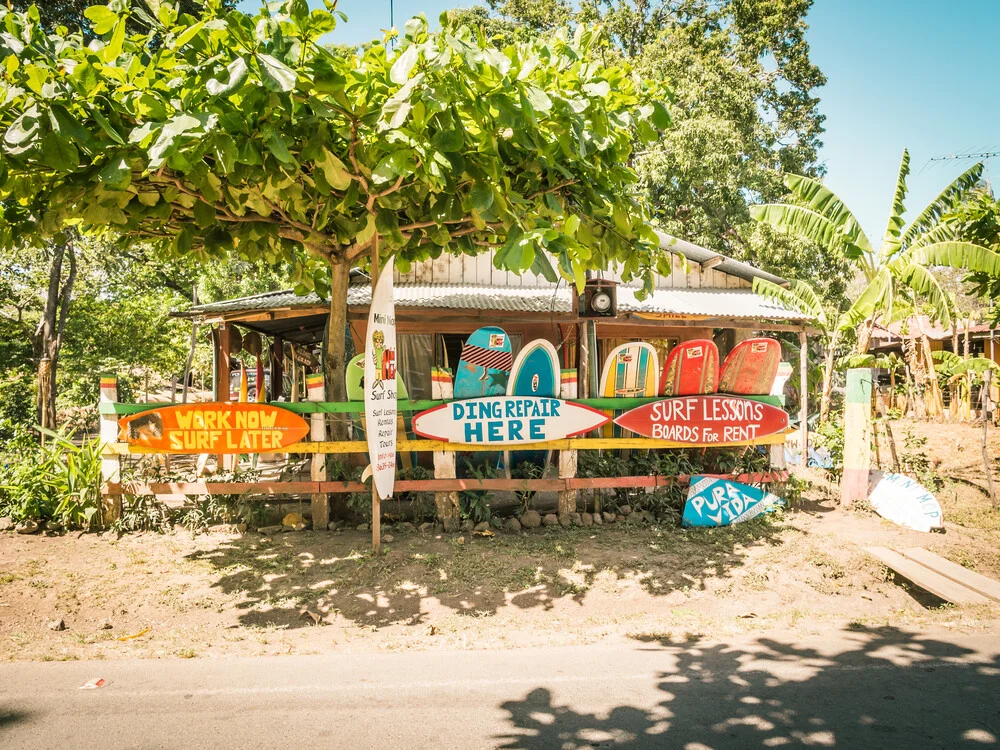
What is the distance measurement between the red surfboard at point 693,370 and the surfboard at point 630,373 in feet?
0.78

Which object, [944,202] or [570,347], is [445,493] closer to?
[570,347]

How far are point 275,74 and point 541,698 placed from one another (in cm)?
373

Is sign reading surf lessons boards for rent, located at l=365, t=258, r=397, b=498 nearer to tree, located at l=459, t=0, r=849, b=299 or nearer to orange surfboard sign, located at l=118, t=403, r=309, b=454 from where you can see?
orange surfboard sign, located at l=118, t=403, r=309, b=454

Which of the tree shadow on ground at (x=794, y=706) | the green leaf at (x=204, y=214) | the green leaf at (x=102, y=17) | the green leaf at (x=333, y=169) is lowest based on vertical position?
the tree shadow on ground at (x=794, y=706)

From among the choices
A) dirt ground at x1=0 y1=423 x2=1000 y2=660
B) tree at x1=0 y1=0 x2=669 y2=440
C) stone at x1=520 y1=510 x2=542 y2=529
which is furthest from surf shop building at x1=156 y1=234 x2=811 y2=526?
tree at x1=0 y1=0 x2=669 y2=440

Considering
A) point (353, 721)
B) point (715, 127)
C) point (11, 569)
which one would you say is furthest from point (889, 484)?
point (715, 127)

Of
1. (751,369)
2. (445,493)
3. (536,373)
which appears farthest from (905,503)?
(445,493)

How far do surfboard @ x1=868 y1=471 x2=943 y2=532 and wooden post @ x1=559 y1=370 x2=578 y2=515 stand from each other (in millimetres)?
3745

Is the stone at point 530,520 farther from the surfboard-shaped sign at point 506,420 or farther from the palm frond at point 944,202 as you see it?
the palm frond at point 944,202

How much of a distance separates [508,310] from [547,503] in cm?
295

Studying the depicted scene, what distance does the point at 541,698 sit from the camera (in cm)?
337

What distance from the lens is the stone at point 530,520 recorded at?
6398 mm

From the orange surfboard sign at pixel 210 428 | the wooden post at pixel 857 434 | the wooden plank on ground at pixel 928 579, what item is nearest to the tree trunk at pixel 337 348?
the orange surfboard sign at pixel 210 428

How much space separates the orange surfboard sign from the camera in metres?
6.12
